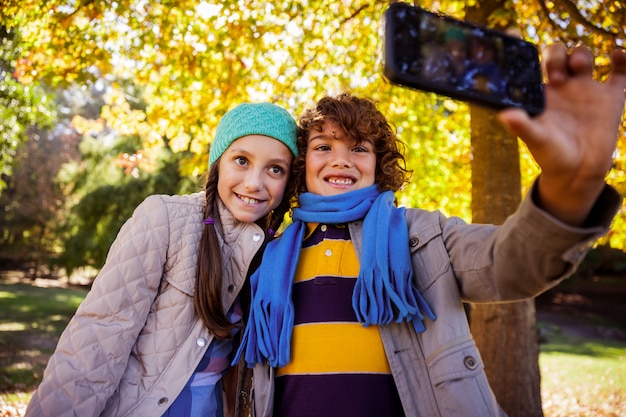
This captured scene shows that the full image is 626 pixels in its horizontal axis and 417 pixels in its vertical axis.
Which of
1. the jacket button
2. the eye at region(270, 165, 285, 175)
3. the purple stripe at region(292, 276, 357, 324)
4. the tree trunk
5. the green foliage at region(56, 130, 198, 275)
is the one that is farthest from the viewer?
the green foliage at region(56, 130, 198, 275)

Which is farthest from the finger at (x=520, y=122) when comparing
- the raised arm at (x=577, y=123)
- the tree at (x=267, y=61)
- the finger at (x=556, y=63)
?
the tree at (x=267, y=61)

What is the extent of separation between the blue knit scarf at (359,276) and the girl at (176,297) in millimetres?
167

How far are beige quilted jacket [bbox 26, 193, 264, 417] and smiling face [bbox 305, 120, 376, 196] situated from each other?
1.65 ft

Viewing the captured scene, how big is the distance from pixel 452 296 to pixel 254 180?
1.08 meters

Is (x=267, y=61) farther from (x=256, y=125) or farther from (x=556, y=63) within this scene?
(x=556, y=63)

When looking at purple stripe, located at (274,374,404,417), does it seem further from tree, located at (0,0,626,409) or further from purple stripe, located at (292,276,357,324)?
tree, located at (0,0,626,409)

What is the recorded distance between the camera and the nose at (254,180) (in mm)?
2500

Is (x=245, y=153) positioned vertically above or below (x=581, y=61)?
below

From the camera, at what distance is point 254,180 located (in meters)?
2.51

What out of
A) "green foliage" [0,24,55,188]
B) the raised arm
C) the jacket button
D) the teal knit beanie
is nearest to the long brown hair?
the teal knit beanie

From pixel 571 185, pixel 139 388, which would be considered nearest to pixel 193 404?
A: pixel 139 388

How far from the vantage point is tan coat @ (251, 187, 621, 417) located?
161 cm

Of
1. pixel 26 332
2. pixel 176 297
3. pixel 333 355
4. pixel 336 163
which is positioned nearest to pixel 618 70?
pixel 336 163

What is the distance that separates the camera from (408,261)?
2.12 m
